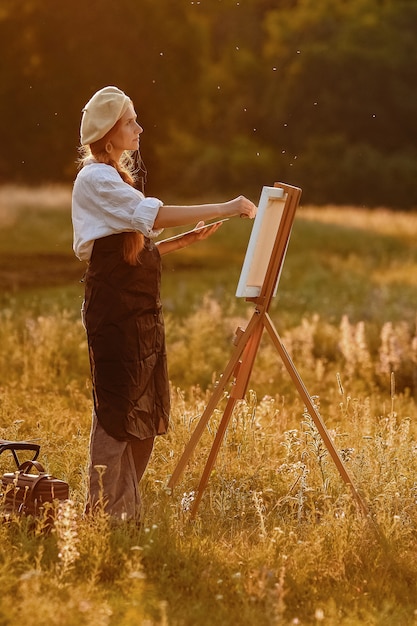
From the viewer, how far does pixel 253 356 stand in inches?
183

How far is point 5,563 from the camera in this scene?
390 centimetres

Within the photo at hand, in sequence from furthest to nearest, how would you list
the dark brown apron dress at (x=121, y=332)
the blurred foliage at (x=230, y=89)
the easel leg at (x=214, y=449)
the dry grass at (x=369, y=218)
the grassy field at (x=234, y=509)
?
the dry grass at (x=369, y=218), the blurred foliage at (x=230, y=89), the easel leg at (x=214, y=449), the dark brown apron dress at (x=121, y=332), the grassy field at (x=234, y=509)

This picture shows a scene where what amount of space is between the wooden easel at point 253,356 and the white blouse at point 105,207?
1.70 ft

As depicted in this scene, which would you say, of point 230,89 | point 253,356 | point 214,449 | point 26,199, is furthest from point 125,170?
point 230,89

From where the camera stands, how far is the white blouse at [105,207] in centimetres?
415

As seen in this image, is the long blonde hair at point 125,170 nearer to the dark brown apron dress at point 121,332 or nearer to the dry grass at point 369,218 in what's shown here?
the dark brown apron dress at point 121,332

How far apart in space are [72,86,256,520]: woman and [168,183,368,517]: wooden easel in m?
0.20

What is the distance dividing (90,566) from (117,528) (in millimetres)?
342

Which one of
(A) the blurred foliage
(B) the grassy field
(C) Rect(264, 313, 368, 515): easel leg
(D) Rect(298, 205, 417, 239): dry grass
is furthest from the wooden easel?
(D) Rect(298, 205, 417, 239): dry grass

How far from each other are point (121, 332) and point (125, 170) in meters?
0.66

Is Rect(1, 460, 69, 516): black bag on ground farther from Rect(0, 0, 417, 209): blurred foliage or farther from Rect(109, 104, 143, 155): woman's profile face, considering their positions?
Rect(0, 0, 417, 209): blurred foliage

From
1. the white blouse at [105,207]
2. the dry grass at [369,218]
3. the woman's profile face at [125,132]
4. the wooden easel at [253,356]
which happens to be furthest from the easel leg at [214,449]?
the dry grass at [369,218]

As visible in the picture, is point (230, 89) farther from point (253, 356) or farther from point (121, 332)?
point (121, 332)

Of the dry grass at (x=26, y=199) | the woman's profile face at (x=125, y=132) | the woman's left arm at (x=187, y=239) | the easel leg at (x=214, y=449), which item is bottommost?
the easel leg at (x=214, y=449)
